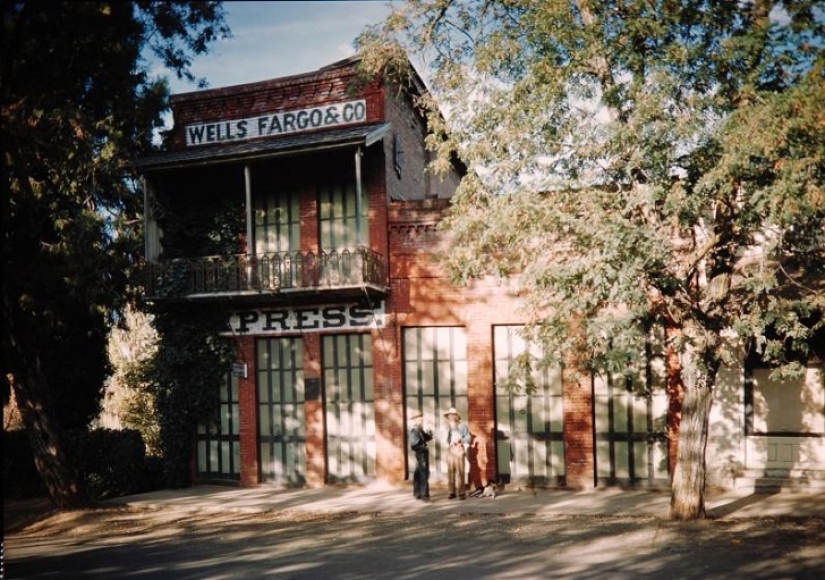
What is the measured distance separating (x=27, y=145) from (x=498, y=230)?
7885 mm

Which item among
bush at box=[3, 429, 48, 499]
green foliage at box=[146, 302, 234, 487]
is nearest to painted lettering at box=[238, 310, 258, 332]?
green foliage at box=[146, 302, 234, 487]

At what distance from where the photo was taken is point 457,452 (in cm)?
1470

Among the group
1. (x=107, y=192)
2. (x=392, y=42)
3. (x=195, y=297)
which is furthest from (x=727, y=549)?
(x=107, y=192)

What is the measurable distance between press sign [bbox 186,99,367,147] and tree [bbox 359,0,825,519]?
493cm

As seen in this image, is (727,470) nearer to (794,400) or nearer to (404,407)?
(794,400)

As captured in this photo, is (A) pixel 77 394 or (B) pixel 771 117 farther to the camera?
(A) pixel 77 394

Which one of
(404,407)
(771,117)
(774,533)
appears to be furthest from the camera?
(404,407)

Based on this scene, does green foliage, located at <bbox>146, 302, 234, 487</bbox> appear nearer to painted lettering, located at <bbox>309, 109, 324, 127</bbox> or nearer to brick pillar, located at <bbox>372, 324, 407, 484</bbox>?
brick pillar, located at <bbox>372, 324, 407, 484</bbox>

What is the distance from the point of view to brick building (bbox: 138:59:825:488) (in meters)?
15.3

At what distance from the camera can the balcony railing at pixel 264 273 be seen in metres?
15.9

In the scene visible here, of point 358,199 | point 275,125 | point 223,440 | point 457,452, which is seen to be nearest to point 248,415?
point 223,440

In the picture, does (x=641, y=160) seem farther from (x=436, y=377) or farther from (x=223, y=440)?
(x=223, y=440)

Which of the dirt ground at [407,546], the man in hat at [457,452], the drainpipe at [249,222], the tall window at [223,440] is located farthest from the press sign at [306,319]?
the dirt ground at [407,546]

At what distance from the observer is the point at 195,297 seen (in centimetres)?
1662
